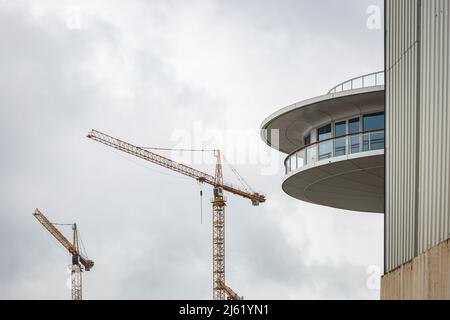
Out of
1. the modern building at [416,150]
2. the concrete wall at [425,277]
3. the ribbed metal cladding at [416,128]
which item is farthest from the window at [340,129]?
the concrete wall at [425,277]

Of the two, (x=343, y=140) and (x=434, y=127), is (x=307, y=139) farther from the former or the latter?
(x=434, y=127)

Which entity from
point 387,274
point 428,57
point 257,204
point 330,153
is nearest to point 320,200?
point 330,153

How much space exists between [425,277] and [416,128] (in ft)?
13.6

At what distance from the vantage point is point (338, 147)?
Result: 3900 cm

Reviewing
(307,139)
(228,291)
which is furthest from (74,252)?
(307,139)

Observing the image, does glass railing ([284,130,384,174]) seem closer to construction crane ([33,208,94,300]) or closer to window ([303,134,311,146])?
window ([303,134,311,146])

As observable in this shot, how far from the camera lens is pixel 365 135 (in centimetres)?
3831

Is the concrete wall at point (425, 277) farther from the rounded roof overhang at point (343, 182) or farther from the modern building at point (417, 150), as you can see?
the rounded roof overhang at point (343, 182)

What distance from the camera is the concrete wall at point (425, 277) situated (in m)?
19.3

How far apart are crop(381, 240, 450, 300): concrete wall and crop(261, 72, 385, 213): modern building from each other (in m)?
14.7

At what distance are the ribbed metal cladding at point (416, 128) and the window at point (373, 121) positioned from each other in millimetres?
14172

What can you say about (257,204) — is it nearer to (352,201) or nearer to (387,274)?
(352,201)

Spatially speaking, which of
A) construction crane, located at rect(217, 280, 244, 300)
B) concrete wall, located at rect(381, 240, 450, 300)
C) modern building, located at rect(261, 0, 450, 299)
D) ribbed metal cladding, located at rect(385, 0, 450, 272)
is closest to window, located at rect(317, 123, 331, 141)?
modern building, located at rect(261, 0, 450, 299)

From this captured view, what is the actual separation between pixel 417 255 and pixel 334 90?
1892 cm
